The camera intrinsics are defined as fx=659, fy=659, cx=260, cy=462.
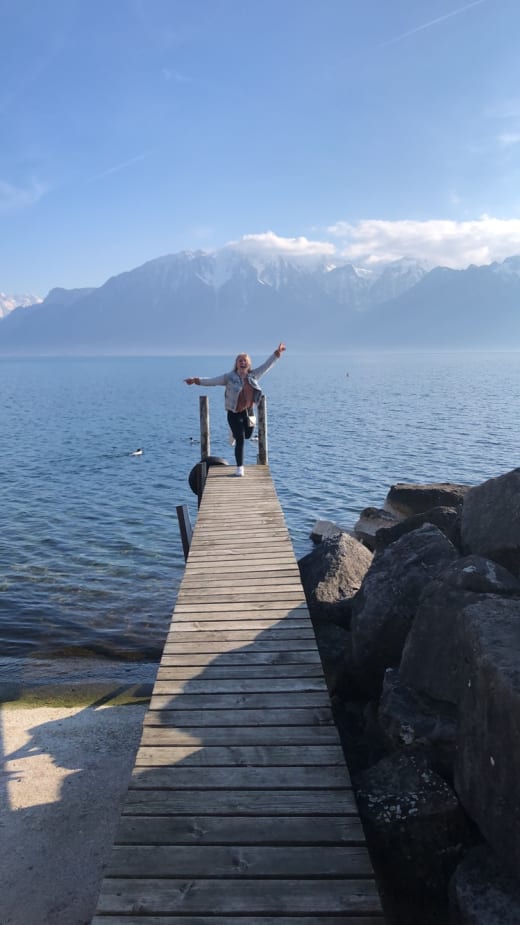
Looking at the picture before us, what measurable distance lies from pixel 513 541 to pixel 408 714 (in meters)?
2.43

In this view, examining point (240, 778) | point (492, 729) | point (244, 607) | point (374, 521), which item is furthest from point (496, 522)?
point (374, 521)

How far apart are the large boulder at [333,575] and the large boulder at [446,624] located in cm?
359

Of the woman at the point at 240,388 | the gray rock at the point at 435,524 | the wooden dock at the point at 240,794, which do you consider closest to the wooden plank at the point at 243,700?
the wooden dock at the point at 240,794

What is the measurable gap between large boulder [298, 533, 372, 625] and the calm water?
377cm

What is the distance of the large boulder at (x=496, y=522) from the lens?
23.6 ft

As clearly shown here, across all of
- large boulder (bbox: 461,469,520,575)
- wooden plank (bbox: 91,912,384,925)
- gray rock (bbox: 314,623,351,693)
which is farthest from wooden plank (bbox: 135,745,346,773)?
large boulder (bbox: 461,469,520,575)

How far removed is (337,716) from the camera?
766cm

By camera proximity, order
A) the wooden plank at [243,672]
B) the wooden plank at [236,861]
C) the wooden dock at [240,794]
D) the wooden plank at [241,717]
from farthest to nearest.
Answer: the wooden plank at [243,672]
the wooden plank at [241,717]
the wooden plank at [236,861]
the wooden dock at [240,794]

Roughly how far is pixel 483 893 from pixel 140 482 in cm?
2714

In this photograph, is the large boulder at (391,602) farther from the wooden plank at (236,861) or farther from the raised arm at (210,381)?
the raised arm at (210,381)

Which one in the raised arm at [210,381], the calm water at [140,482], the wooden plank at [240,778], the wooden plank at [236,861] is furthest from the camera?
the calm water at [140,482]

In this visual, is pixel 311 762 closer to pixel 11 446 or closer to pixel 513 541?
pixel 513 541

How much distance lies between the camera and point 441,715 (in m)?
5.62

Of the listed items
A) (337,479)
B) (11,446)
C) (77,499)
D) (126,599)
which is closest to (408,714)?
(126,599)
